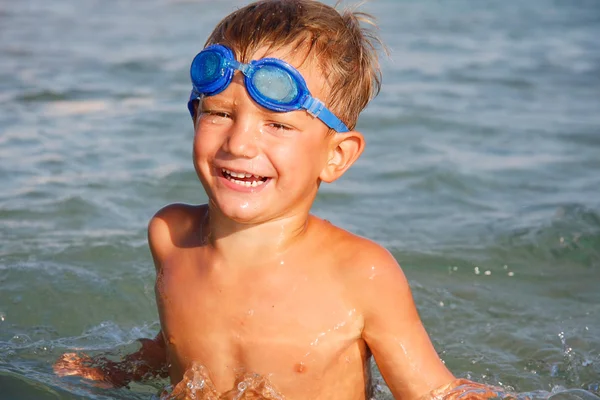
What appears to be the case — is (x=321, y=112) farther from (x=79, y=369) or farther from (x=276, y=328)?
(x=79, y=369)

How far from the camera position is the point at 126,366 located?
4.33 metres

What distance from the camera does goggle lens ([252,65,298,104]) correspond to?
3408 millimetres

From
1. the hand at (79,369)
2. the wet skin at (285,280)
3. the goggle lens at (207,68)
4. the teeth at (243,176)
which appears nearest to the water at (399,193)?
the hand at (79,369)

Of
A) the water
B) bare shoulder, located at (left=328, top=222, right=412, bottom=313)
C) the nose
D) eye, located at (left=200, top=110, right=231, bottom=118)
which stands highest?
eye, located at (left=200, top=110, right=231, bottom=118)

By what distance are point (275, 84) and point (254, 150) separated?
0.83 ft

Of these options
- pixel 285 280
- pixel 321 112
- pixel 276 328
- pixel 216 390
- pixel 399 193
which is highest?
pixel 321 112

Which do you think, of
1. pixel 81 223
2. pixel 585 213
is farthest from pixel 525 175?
pixel 81 223

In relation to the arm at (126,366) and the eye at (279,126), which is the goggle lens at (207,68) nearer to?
the eye at (279,126)

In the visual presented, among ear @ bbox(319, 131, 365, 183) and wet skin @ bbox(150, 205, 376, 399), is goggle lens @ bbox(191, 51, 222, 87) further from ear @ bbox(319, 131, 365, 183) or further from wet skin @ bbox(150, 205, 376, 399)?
wet skin @ bbox(150, 205, 376, 399)

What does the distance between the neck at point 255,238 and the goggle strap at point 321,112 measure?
0.38 metres

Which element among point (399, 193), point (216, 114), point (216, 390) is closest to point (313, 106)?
point (216, 114)

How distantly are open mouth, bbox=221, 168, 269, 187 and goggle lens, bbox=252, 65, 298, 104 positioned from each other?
0.30 metres

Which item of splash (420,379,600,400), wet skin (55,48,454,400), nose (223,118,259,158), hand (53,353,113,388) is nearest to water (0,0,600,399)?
hand (53,353,113,388)

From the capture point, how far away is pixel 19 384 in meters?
4.06
